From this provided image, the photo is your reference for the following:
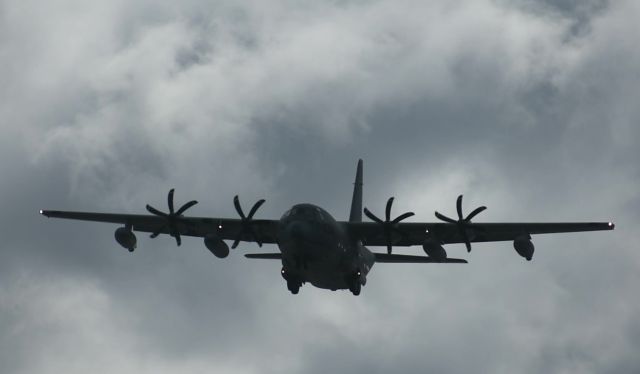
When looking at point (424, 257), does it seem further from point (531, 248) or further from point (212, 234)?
point (212, 234)

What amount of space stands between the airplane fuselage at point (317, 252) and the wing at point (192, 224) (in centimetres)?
453

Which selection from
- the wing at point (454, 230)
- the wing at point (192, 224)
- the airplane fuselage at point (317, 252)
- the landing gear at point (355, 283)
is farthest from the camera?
the wing at point (192, 224)

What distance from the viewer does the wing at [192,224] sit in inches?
2372

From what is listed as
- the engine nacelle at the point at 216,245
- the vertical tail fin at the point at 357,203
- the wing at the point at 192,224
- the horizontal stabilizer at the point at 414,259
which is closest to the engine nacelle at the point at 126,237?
the wing at the point at 192,224

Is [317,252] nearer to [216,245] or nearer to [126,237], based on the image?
[216,245]

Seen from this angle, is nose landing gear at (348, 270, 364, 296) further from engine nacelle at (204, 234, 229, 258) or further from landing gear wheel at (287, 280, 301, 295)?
engine nacelle at (204, 234, 229, 258)

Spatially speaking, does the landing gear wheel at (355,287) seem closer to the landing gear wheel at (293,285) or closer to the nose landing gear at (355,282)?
the nose landing gear at (355,282)

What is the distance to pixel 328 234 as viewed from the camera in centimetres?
5431

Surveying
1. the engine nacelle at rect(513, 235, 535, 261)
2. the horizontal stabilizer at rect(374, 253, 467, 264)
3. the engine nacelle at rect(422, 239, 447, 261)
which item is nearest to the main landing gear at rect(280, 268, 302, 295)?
the horizontal stabilizer at rect(374, 253, 467, 264)

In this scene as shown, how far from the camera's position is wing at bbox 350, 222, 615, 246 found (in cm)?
5666

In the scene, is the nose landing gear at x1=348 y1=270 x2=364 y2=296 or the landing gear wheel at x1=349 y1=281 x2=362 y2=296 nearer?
the nose landing gear at x1=348 y1=270 x2=364 y2=296

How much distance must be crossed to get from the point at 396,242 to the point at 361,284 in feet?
15.2

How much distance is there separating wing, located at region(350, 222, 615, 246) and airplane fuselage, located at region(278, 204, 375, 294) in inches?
45.7

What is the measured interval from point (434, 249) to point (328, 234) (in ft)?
21.0
